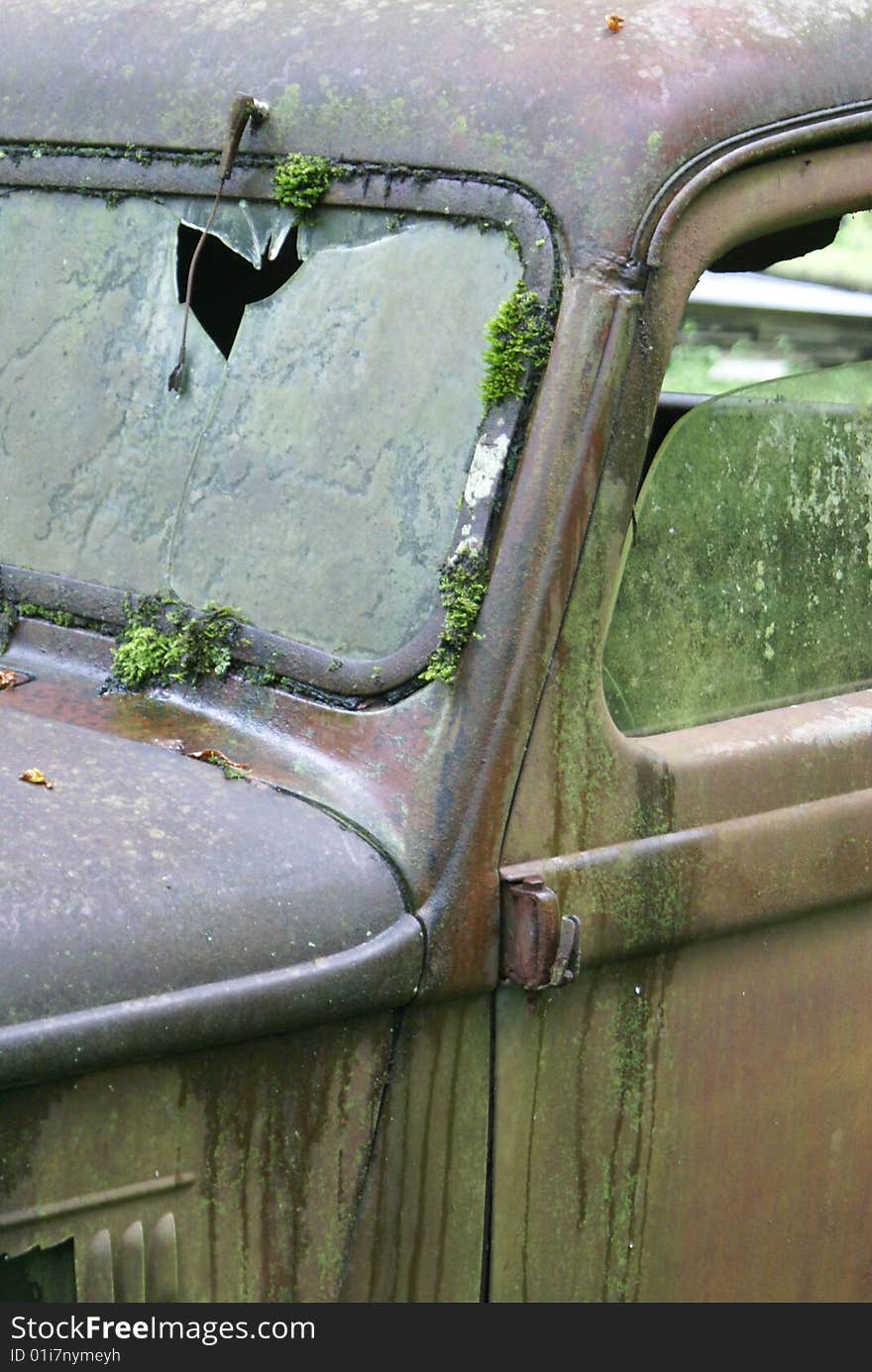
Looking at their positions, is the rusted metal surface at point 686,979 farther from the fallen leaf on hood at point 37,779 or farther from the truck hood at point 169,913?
the fallen leaf on hood at point 37,779

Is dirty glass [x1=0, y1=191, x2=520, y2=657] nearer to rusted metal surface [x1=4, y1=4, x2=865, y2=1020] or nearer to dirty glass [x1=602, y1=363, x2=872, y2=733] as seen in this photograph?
rusted metal surface [x1=4, y1=4, x2=865, y2=1020]

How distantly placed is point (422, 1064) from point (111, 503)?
826 mm

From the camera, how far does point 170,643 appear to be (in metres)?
2.31

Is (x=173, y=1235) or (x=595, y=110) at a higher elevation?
(x=595, y=110)

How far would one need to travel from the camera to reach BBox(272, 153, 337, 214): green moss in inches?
91.2

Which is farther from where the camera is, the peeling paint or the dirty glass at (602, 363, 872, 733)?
the dirty glass at (602, 363, 872, 733)

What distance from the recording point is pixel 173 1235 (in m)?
1.96

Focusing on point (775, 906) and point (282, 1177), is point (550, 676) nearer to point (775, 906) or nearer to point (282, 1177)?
point (775, 906)

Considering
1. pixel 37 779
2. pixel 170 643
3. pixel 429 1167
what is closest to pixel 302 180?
pixel 170 643

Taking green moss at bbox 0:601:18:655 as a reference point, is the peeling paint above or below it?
above

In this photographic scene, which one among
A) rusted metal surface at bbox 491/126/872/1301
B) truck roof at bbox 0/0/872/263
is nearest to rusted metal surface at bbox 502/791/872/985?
rusted metal surface at bbox 491/126/872/1301

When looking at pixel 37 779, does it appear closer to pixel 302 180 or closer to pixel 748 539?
pixel 302 180

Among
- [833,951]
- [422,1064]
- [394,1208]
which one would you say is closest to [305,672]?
[422,1064]

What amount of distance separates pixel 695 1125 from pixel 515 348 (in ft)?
3.26
